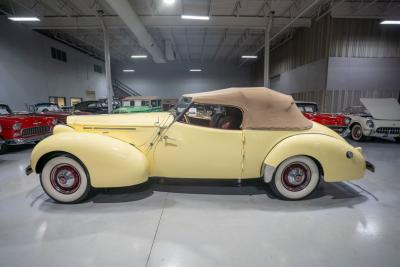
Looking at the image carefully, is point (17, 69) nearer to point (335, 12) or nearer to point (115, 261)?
Result: point (115, 261)

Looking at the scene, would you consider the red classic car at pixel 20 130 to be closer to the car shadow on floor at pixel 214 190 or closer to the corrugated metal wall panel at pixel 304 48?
the car shadow on floor at pixel 214 190

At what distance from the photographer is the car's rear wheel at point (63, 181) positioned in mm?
2934

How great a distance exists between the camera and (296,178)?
3145mm

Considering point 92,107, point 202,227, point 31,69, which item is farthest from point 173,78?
point 202,227

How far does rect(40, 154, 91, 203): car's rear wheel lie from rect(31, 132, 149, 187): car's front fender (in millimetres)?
133

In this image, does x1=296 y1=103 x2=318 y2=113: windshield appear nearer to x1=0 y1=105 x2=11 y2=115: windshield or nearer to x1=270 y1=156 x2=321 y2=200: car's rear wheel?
x1=270 y1=156 x2=321 y2=200: car's rear wheel

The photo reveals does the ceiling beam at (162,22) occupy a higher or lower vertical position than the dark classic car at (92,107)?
higher

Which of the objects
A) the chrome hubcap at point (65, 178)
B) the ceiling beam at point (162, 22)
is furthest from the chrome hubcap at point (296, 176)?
the ceiling beam at point (162, 22)

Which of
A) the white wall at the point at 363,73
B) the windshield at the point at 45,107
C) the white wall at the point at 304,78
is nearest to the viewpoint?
the windshield at the point at 45,107

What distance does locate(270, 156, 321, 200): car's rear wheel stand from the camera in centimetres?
308

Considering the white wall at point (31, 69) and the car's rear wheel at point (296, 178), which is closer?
the car's rear wheel at point (296, 178)

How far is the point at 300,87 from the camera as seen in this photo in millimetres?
14148

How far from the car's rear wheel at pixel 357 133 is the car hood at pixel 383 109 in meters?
0.60

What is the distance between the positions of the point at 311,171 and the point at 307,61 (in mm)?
12239
